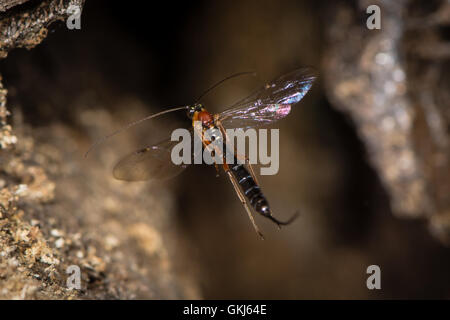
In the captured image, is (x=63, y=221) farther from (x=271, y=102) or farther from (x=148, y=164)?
(x=271, y=102)

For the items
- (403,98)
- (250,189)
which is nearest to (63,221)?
(250,189)

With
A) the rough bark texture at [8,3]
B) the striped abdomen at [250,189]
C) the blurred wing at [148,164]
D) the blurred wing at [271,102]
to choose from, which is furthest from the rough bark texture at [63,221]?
the blurred wing at [271,102]

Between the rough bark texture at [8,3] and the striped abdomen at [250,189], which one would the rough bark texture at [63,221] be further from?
the striped abdomen at [250,189]

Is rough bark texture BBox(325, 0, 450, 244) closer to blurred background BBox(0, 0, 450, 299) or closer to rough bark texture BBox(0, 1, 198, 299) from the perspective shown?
blurred background BBox(0, 0, 450, 299)

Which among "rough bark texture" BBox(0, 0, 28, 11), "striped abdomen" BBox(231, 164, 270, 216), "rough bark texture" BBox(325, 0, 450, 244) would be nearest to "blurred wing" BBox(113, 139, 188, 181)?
"striped abdomen" BBox(231, 164, 270, 216)

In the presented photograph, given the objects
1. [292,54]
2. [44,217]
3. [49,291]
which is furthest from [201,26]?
[49,291]
